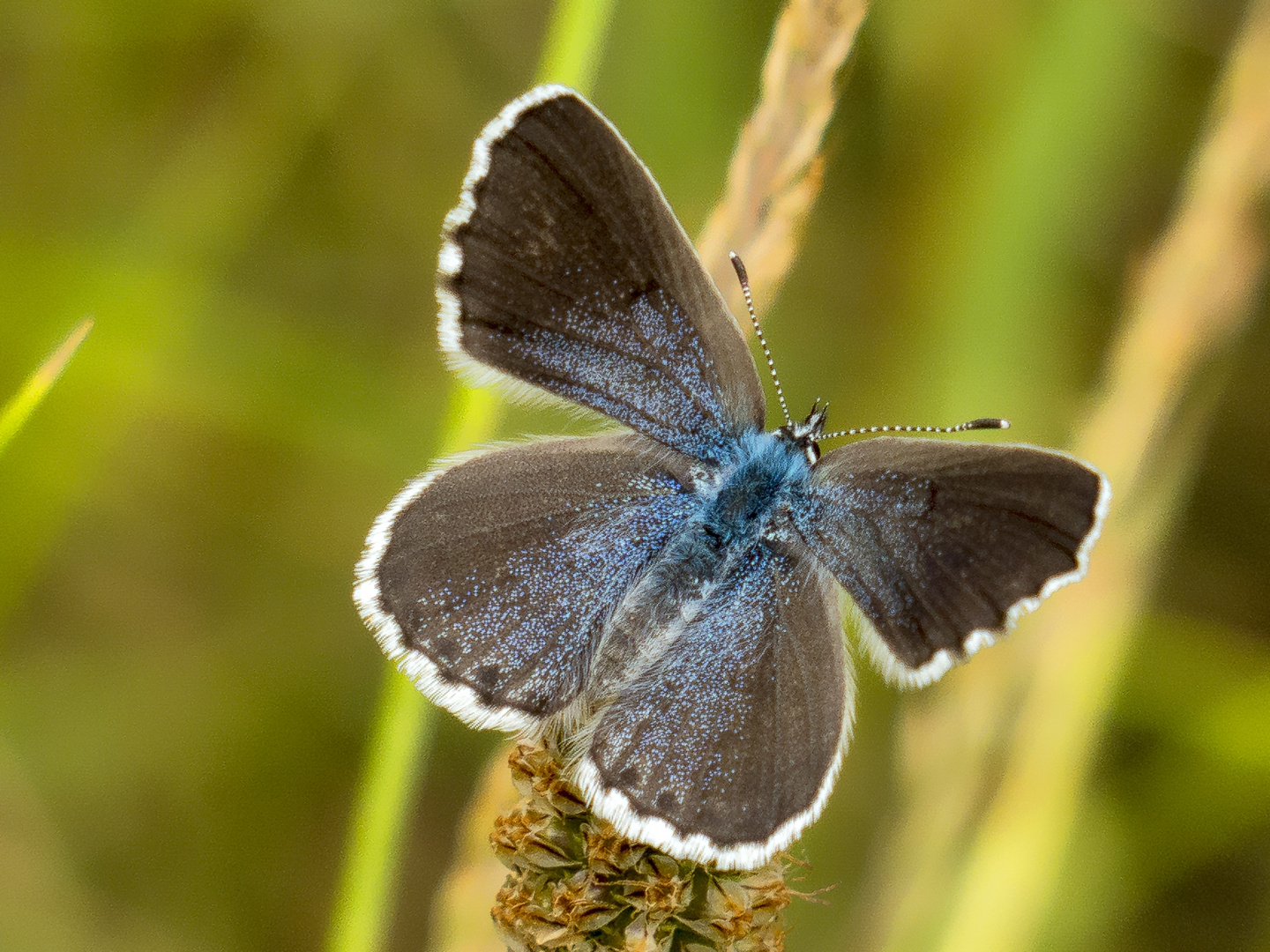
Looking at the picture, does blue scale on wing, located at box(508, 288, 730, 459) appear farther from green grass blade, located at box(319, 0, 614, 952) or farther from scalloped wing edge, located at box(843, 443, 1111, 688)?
scalloped wing edge, located at box(843, 443, 1111, 688)

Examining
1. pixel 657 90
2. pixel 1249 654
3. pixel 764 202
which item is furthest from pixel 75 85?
pixel 1249 654

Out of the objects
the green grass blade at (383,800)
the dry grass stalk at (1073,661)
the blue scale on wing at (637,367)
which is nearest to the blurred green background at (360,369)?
the dry grass stalk at (1073,661)

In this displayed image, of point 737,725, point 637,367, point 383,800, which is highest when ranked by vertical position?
point 637,367

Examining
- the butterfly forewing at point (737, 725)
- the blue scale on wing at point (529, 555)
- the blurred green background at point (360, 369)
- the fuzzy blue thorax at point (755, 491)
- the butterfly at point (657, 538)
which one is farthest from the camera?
the blurred green background at point (360, 369)

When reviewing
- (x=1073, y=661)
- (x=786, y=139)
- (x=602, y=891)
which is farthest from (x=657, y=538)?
(x=1073, y=661)

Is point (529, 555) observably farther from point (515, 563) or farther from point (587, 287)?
point (587, 287)

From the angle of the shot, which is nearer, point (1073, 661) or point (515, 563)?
point (515, 563)

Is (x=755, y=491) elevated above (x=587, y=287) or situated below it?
below

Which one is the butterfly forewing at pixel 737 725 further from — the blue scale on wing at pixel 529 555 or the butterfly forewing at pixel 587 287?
the butterfly forewing at pixel 587 287
